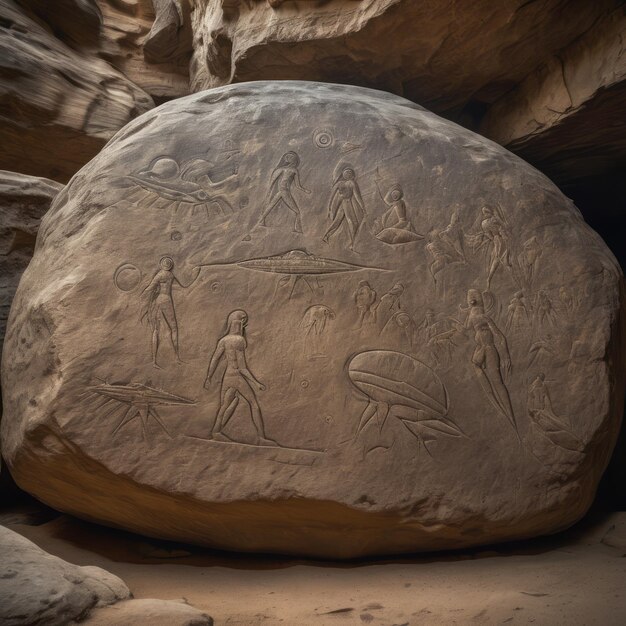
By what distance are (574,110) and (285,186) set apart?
2.42m

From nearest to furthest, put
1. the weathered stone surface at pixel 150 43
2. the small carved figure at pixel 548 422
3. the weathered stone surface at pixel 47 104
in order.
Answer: the small carved figure at pixel 548 422, the weathered stone surface at pixel 47 104, the weathered stone surface at pixel 150 43

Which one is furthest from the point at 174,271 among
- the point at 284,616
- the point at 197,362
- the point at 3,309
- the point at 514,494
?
the point at 514,494

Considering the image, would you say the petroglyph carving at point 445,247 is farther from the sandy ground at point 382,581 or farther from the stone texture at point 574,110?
the stone texture at point 574,110

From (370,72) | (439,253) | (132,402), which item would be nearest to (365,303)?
(439,253)

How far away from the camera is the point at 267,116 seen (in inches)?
150

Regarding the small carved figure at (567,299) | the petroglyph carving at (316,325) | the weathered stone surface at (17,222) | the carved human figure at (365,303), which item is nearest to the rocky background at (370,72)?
the weathered stone surface at (17,222)

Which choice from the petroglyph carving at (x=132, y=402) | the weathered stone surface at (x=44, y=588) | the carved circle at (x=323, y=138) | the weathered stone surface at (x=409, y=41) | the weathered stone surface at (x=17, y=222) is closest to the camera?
the weathered stone surface at (x=44, y=588)

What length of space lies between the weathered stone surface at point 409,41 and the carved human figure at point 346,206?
5.72 ft

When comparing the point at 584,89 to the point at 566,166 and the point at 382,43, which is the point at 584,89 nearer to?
the point at 566,166

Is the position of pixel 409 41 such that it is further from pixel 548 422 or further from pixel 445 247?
pixel 548 422

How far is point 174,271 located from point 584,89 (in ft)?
10.2

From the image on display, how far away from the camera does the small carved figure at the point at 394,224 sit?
355 centimetres

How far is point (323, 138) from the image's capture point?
148 inches

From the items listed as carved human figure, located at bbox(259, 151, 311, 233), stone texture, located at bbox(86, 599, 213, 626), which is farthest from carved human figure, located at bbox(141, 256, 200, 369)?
stone texture, located at bbox(86, 599, 213, 626)
